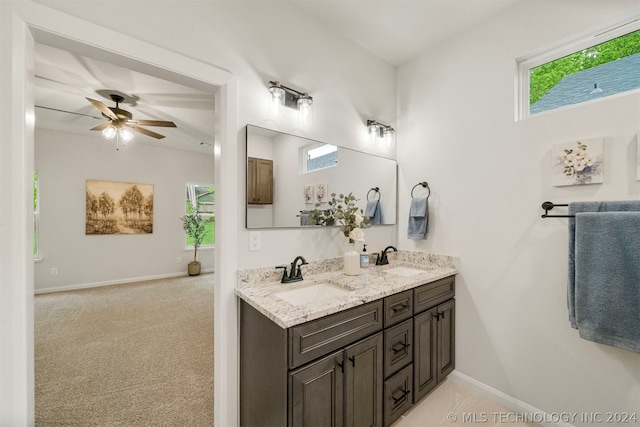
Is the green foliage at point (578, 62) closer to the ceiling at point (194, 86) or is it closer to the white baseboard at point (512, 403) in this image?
the ceiling at point (194, 86)

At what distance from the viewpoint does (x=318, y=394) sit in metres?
1.22

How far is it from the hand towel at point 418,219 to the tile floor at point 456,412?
126cm

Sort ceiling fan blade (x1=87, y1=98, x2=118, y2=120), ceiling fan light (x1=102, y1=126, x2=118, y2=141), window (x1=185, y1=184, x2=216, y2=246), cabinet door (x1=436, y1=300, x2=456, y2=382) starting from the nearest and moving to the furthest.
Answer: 1. cabinet door (x1=436, y1=300, x2=456, y2=382)
2. ceiling fan blade (x1=87, y1=98, x2=118, y2=120)
3. ceiling fan light (x1=102, y1=126, x2=118, y2=141)
4. window (x1=185, y1=184, x2=216, y2=246)

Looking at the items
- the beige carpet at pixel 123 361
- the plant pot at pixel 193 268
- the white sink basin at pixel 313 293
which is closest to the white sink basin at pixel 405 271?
the white sink basin at pixel 313 293

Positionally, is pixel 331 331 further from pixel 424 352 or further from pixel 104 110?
pixel 104 110

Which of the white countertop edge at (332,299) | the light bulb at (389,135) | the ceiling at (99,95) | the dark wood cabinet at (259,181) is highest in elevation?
the ceiling at (99,95)

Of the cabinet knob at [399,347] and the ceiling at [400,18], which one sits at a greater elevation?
the ceiling at [400,18]

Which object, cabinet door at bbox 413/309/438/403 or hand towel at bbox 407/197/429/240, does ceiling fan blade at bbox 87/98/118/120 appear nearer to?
hand towel at bbox 407/197/429/240

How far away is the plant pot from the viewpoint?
18.4 ft

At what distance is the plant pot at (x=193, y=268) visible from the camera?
560 cm

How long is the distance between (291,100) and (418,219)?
151cm

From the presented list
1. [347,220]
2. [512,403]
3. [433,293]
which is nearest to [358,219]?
[347,220]

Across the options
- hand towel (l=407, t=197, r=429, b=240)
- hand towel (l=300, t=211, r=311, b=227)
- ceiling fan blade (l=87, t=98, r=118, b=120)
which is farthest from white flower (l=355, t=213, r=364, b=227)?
ceiling fan blade (l=87, t=98, r=118, b=120)

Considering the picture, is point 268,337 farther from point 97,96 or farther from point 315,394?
point 97,96
